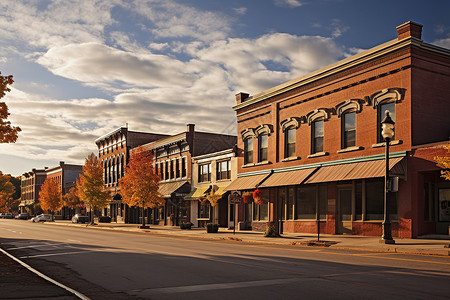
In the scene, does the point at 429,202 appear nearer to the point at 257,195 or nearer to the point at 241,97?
the point at 257,195

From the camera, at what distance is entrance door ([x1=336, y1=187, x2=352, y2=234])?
94.2ft

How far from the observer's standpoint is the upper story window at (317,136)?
31.6 metres

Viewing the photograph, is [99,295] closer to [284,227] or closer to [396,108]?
[396,108]

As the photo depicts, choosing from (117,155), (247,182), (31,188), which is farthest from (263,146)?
(31,188)

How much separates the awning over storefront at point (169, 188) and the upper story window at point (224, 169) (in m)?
7.16

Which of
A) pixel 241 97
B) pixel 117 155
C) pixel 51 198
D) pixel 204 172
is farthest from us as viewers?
pixel 51 198

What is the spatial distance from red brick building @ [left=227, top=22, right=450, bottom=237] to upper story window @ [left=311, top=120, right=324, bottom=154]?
63 millimetres

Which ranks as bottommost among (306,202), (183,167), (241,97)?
(306,202)

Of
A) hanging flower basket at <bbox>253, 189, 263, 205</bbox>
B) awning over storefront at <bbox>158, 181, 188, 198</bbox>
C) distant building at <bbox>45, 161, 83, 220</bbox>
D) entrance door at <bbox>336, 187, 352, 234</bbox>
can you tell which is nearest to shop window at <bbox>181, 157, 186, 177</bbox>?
awning over storefront at <bbox>158, 181, 188, 198</bbox>

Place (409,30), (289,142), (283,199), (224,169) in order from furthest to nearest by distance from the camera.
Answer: (224,169) < (283,199) < (289,142) < (409,30)

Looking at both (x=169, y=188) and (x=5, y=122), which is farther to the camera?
(x=169, y=188)

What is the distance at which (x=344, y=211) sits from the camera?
2912 centimetres

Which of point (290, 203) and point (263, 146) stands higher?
Answer: point (263, 146)

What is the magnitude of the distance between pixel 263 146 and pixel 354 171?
11306 millimetres
